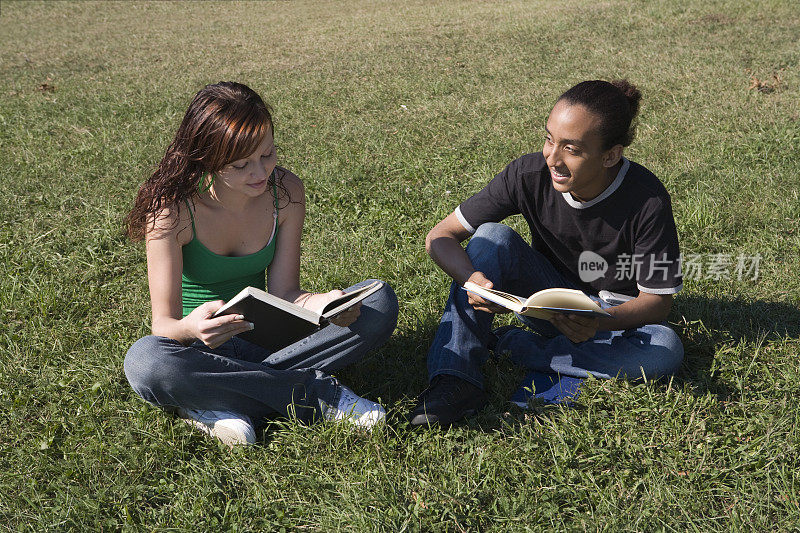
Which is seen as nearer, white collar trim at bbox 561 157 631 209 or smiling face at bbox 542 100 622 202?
smiling face at bbox 542 100 622 202

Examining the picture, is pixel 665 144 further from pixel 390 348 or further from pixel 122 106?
pixel 122 106

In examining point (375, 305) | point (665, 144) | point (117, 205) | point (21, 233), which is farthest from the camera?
point (665, 144)

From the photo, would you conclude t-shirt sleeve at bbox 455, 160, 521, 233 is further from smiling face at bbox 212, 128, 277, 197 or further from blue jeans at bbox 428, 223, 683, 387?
smiling face at bbox 212, 128, 277, 197

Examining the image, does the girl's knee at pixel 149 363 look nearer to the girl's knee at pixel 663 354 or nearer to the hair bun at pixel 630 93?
the girl's knee at pixel 663 354

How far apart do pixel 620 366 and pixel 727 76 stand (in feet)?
19.5

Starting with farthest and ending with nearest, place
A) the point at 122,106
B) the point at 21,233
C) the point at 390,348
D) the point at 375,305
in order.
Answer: the point at 122,106 → the point at 21,233 → the point at 390,348 → the point at 375,305

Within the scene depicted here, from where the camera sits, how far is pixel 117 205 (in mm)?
5660

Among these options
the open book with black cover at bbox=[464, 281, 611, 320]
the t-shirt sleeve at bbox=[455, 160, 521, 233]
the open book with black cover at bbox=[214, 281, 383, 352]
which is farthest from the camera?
the t-shirt sleeve at bbox=[455, 160, 521, 233]

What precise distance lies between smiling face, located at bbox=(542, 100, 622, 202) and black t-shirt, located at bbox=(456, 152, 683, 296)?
0.39ft

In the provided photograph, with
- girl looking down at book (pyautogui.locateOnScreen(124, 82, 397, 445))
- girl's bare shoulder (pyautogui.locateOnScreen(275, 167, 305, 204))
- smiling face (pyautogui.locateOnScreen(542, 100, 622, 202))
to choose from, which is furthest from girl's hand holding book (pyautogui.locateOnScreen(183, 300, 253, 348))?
smiling face (pyautogui.locateOnScreen(542, 100, 622, 202))

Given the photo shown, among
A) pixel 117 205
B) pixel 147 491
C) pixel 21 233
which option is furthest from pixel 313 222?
pixel 147 491

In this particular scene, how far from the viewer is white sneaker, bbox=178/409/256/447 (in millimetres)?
3076

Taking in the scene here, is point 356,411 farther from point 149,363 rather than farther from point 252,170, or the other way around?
point 252,170

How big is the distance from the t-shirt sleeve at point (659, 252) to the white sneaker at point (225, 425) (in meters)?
1.84
